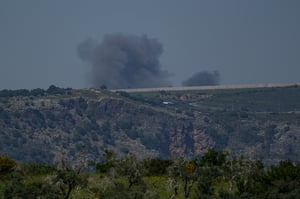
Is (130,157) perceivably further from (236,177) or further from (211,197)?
(211,197)

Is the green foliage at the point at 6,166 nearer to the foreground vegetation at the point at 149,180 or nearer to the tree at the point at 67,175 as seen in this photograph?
the foreground vegetation at the point at 149,180

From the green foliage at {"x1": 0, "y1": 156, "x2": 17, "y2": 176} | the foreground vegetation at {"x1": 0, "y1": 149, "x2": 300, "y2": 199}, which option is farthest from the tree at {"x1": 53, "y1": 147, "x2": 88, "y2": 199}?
the green foliage at {"x1": 0, "y1": 156, "x2": 17, "y2": 176}

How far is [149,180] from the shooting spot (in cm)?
10025

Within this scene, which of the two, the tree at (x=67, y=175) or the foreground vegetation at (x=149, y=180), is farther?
the foreground vegetation at (x=149, y=180)

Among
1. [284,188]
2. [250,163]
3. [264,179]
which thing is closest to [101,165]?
[250,163]

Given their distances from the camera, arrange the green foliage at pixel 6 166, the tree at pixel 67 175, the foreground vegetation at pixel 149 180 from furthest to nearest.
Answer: the green foliage at pixel 6 166
the foreground vegetation at pixel 149 180
the tree at pixel 67 175

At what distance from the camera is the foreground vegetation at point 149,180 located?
75.9 meters

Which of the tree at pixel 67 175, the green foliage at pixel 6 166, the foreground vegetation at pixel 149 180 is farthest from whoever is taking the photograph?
the green foliage at pixel 6 166

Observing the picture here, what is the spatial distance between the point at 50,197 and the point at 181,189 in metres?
24.3

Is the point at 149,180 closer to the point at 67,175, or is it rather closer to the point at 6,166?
the point at 6,166

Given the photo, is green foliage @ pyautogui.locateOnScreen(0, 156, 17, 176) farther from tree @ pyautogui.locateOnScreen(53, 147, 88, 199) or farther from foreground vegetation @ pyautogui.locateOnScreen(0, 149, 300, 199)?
tree @ pyautogui.locateOnScreen(53, 147, 88, 199)

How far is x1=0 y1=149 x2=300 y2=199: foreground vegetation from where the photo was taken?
7588 cm

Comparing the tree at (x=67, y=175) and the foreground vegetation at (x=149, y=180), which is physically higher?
the tree at (x=67, y=175)

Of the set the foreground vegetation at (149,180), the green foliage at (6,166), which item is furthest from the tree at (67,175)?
the green foliage at (6,166)
